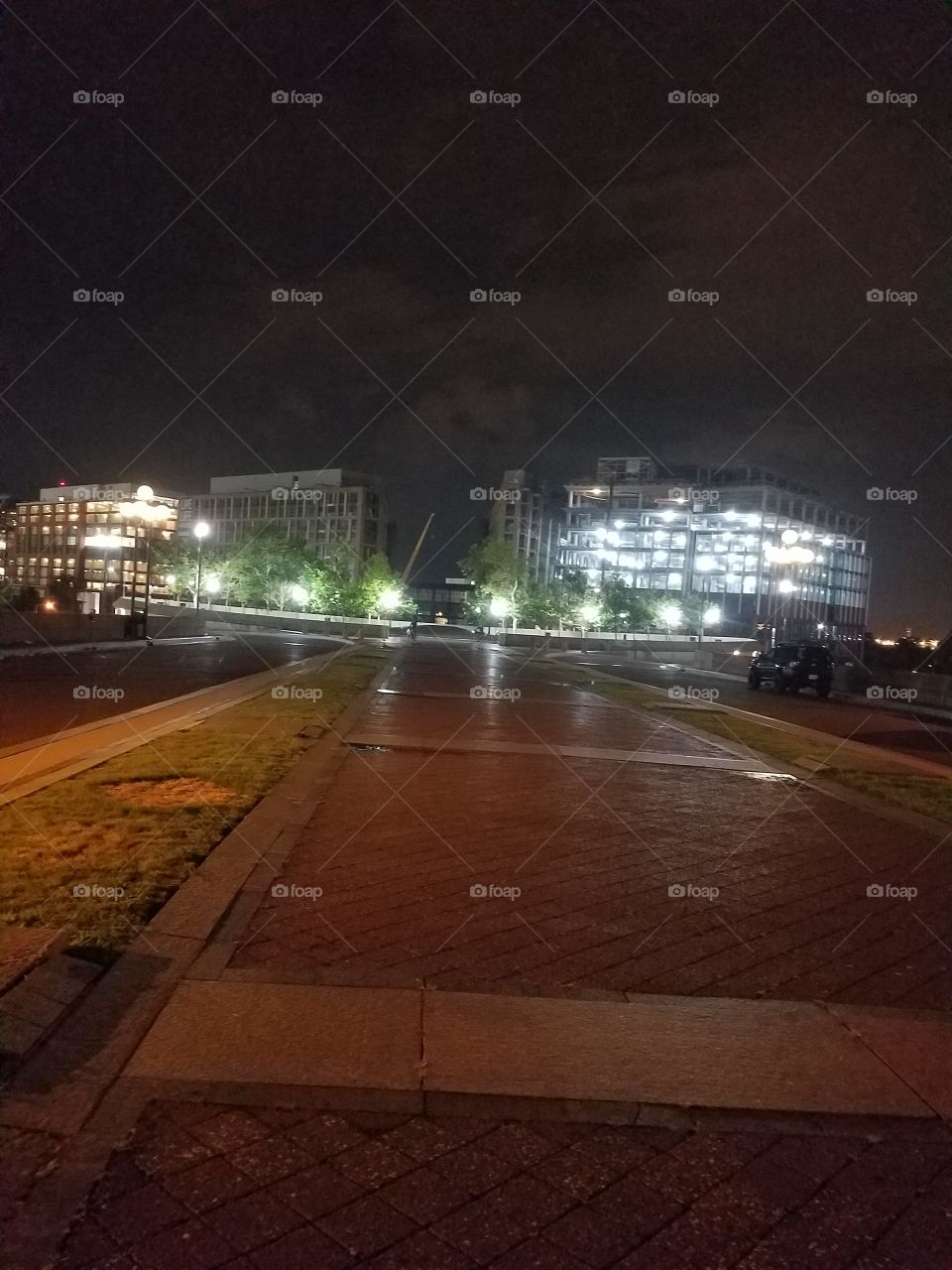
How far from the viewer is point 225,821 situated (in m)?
8.32

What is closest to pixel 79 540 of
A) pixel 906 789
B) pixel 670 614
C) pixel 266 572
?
pixel 266 572

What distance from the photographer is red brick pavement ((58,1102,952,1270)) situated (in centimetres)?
296

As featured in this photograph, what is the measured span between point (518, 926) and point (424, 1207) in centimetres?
304

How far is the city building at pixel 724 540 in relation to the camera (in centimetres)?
12150

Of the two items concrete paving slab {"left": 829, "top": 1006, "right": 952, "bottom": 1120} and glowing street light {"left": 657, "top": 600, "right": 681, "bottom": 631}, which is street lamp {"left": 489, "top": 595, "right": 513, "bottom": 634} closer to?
glowing street light {"left": 657, "top": 600, "right": 681, "bottom": 631}

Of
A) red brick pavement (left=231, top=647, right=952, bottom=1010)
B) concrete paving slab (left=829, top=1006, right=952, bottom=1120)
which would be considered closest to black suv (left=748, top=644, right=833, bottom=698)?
red brick pavement (left=231, top=647, right=952, bottom=1010)

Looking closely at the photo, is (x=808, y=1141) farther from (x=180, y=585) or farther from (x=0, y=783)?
(x=180, y=585)

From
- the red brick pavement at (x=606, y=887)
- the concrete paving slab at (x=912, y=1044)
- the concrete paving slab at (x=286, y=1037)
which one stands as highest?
the concrete paving slab at (x=286, y=1037)

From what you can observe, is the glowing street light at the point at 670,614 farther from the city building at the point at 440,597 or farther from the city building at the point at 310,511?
the city building at the point at 440,597

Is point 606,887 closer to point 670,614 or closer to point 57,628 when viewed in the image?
point 57,628

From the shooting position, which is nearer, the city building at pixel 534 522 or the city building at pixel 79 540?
the city building at pixel 79 540

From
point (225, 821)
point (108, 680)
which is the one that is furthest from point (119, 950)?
point (108, 680)

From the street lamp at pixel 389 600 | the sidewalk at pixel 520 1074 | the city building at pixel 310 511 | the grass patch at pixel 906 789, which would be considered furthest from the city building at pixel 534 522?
the sidewalk at pixel 520 1074

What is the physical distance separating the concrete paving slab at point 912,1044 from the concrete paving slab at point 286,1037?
2093 mm
